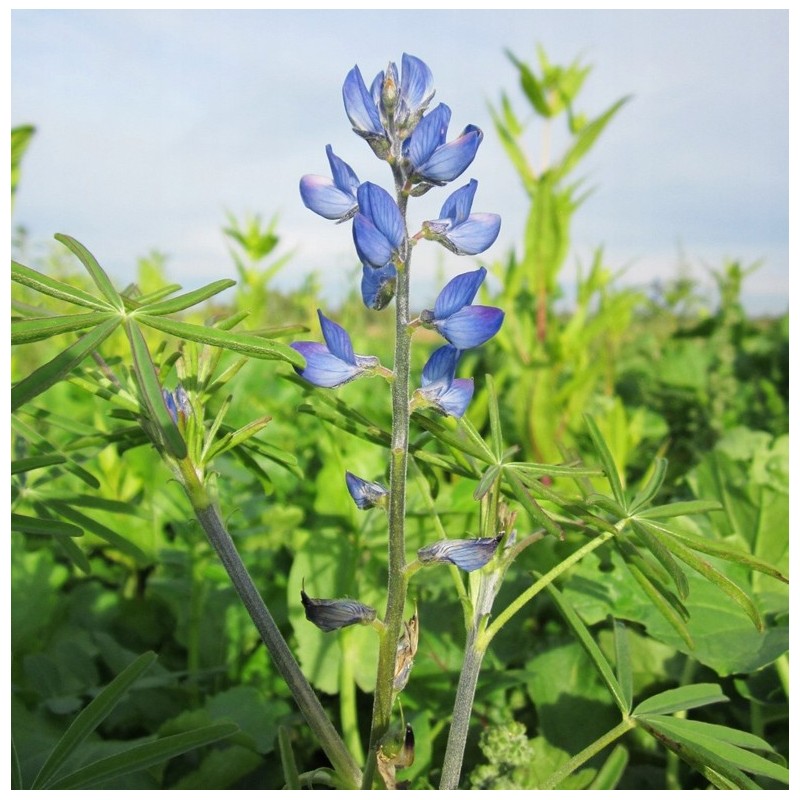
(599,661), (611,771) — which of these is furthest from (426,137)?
(611,771)

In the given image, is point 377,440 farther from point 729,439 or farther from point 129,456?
point 729,439

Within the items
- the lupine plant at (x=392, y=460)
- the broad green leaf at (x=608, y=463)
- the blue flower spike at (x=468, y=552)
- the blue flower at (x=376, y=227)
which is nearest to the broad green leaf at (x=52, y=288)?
the lupine plant at (x=392, y=460)

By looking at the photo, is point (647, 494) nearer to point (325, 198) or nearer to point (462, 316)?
point (462, 316)

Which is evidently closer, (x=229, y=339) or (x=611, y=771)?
(x=229, y=339)

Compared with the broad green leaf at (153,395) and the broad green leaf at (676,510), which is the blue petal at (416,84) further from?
the broad green leaf at (676,510)

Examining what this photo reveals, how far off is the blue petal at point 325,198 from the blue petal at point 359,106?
0.06 m

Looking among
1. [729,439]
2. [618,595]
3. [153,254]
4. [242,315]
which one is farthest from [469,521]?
[153,254]

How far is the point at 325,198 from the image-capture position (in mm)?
687

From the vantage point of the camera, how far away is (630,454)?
2201mm

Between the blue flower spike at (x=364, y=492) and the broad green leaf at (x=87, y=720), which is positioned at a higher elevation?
the blue flower spike at (x=364, y=492)

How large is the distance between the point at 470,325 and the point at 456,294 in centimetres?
3

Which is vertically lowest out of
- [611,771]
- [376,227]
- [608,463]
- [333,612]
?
[611,771]

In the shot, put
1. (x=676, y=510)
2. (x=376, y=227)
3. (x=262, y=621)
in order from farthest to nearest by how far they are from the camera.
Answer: (x=676, y=510) → (x=262, y=621) → (x=376, y=227)

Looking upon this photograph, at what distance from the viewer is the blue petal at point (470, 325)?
68cm
